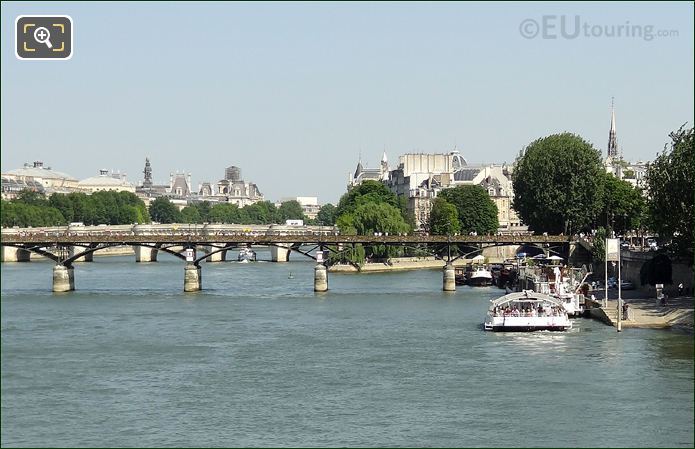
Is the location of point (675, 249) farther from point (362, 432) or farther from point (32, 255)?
point (32, 255)

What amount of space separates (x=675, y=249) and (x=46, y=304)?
3533 cm

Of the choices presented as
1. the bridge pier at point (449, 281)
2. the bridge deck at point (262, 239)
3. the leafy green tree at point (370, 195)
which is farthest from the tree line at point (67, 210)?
the bridge pier at point (449, 281)

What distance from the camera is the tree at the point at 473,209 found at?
135m

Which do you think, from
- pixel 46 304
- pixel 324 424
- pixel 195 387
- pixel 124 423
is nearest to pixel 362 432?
pixel 324 424

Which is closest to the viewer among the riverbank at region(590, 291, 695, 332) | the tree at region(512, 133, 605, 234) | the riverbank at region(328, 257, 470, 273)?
the riverbank at region(590, 291, 695, 332)

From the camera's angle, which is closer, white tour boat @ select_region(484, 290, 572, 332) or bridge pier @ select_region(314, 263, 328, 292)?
white tour boat @ select_region(484, 290, 572, 332)

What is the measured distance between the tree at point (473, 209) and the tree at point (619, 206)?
28.9 meters

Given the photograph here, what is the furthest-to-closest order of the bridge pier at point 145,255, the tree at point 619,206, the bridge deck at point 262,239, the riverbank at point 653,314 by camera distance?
1. the bridge pier at point 145,255
2. the tree at point 619,206
3. the bridge deck at point 262,239
4. the riverbank at point 653,314

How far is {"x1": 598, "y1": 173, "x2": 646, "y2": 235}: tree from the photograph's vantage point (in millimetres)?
101688

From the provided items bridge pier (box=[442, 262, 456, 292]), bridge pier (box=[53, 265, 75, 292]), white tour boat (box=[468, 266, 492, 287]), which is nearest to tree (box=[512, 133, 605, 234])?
white tour boat (box=[468, 266, 492, 287])

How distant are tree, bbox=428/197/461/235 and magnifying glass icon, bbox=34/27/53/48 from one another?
362 ft

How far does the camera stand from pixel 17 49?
47.0ft

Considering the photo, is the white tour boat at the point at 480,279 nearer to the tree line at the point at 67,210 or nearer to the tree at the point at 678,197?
the tree at the point at 678,197

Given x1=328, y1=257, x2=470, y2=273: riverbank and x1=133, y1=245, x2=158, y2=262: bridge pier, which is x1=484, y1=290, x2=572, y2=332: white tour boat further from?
x1=133, y1=245, x2=158, y2=262: bridge pier
